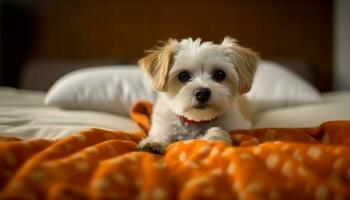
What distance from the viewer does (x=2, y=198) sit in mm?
709

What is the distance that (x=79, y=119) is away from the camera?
1.47 meters

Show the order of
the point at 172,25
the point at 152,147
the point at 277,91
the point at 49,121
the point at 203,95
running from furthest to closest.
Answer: the point at 172,25 → the point at 277,91 → the point at 49,121 → the point at 203,95 → the point at 152,147

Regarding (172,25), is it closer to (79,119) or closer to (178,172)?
(79,119)

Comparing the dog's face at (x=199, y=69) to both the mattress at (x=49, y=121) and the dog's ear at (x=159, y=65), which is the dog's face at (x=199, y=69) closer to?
the dog's ear at (x=159, y=65)

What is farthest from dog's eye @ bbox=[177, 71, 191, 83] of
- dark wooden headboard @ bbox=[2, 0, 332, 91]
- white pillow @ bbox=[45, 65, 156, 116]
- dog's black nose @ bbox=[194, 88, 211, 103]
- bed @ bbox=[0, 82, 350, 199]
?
dark wooden headboard @ bbox=[2, 0, 332, 91]

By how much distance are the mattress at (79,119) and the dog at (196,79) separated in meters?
0.23

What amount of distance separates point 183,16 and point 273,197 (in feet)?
6.85

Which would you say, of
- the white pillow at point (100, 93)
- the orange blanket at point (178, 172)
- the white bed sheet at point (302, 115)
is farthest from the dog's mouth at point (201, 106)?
the white pillow at point (100, 93)

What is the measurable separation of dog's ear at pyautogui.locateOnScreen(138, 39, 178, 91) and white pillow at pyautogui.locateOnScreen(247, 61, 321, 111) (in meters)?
0.68

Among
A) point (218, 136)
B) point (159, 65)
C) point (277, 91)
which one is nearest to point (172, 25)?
point (277, 91)

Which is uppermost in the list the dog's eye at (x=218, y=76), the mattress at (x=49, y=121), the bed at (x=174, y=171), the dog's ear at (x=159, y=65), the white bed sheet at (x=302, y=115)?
the dog's ear at (x=159, y=65)

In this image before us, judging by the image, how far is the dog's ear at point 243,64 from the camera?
1259 mm

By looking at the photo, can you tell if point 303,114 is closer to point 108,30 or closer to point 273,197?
point 273,197

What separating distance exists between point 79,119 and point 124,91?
1.07 feet
